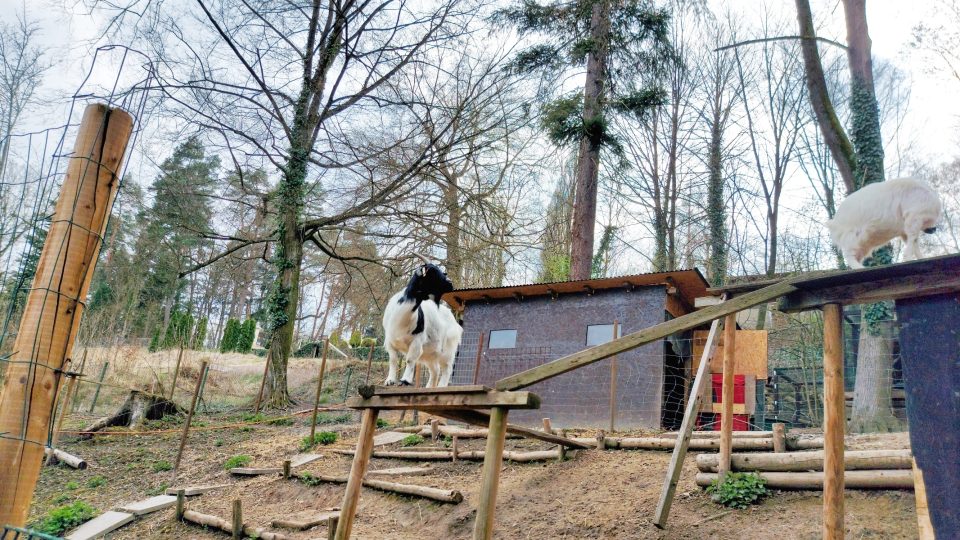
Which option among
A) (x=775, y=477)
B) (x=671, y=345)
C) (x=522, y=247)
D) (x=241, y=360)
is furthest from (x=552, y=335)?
(x=241, y=360)

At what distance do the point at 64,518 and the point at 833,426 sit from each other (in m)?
9.07

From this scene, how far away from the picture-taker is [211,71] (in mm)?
15711

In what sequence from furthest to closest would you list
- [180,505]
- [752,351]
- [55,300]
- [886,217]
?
[752,351], [180,505], [886,217], [55,300]

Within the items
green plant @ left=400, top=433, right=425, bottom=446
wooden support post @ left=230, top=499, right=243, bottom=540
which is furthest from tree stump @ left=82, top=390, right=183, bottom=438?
wooden support post @ left=230, top=499, right=243, bottom=540

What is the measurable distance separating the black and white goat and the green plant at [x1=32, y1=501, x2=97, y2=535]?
4.82 m

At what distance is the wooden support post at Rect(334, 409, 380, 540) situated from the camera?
5.26 meters

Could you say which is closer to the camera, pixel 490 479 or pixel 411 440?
pixel 490 479

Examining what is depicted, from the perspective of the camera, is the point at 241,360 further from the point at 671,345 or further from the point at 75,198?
the point at 75,198

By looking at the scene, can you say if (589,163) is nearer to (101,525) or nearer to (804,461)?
(804,461)

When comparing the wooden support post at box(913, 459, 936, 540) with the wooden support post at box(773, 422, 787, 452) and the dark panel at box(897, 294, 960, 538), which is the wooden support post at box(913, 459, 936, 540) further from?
the wooden support post at box(773, 422, 787, 452)

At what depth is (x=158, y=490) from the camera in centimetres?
985

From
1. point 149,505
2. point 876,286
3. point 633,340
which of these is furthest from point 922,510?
point 149,505

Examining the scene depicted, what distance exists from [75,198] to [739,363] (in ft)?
32.7

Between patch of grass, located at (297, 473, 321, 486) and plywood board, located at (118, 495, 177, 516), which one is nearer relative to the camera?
plywood board, located at (118, 495, 177, 516)
